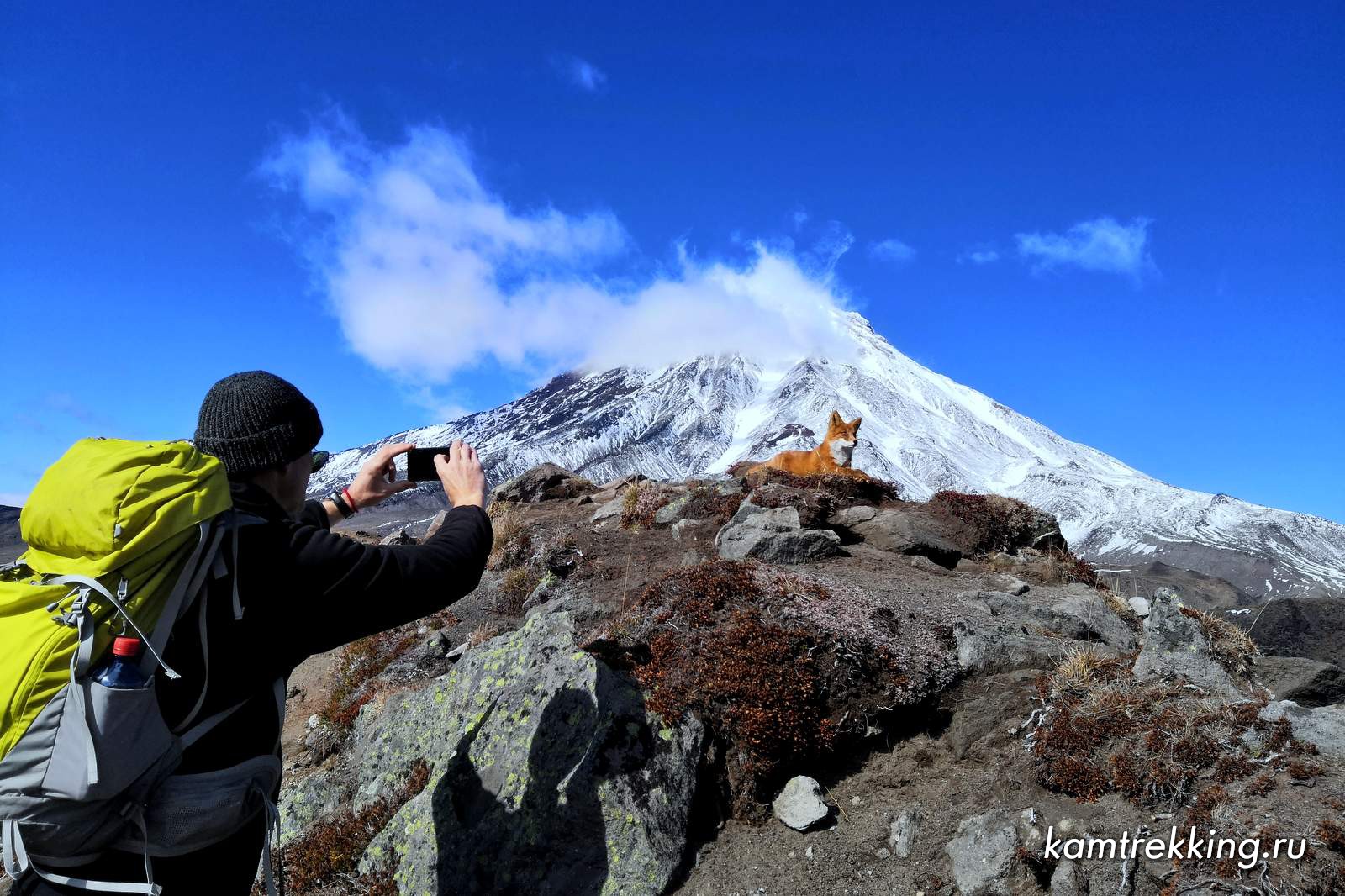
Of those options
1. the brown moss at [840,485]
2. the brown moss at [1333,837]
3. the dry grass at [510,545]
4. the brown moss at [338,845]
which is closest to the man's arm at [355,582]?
the brown moss at [338,845]

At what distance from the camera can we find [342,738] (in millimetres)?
8422

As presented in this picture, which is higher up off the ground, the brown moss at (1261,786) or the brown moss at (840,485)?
the brown moss at (840,485)

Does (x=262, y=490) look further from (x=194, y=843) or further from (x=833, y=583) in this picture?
(x=833, y=583)

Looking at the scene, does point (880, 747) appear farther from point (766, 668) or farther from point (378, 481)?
point (378, 481)

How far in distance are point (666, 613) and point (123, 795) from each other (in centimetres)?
505

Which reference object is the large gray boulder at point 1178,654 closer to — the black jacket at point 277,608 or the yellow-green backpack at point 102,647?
the black jacket at point 277,608

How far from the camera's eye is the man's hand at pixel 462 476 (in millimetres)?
3197

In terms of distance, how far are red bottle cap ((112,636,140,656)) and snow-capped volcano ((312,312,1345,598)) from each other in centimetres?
7469

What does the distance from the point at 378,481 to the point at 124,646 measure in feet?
5.40

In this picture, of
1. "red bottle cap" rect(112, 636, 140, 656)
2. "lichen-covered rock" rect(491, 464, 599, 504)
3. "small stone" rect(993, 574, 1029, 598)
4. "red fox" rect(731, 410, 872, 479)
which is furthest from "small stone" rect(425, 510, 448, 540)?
"small stone" rect(993, 574, 1029, 598)

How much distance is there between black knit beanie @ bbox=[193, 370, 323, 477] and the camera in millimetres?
2881

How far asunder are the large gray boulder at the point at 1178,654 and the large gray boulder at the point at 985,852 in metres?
2.18

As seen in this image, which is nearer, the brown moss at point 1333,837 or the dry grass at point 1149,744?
the brown moss at point 1333,837

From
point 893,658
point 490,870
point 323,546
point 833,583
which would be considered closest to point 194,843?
point 323,546
